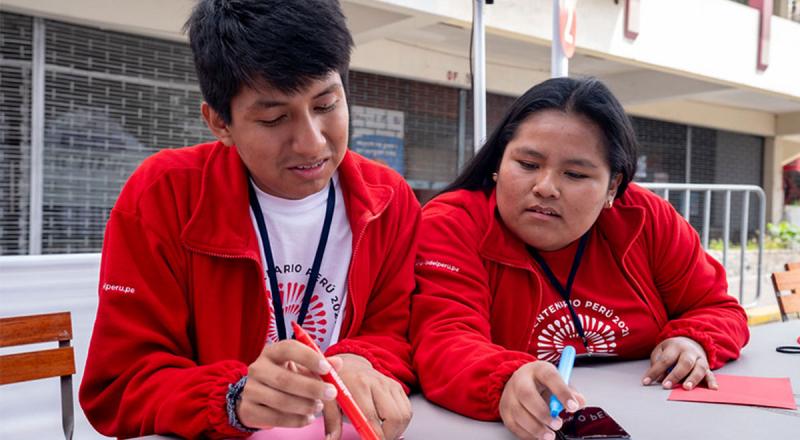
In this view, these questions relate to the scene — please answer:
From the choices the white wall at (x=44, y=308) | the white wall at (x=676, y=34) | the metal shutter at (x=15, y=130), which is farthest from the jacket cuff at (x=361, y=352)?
the metal shutter at (x=15, y=130)

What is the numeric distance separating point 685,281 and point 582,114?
597 millimetres

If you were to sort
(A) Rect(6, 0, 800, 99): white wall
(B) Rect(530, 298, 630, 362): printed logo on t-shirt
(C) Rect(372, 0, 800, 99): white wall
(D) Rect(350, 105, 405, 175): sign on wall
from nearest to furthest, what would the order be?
1. (B) Rect(530, 298, 630, 362): printed logo on t-shirt
2. (A) Rect(6, 0, 800, 99): white wall
3. (C) Rect(372, 0, 800, 99): white wall
4. (D) Rect(350, 105, 405, 175): sign on wall

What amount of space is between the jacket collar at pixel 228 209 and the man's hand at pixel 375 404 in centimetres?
35

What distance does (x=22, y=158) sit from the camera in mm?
5621

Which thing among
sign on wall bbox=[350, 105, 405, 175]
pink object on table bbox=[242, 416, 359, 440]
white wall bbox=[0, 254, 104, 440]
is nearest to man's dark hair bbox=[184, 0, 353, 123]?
pink object on table bbox=[242, 416, 359, 440]

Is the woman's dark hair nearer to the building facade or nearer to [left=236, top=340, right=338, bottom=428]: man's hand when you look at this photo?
[left=236, top=340, right=338, bottom=428]: man's hand

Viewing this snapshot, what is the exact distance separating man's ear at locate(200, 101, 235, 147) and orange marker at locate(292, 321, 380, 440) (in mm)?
566

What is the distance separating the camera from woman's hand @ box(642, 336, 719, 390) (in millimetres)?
1556

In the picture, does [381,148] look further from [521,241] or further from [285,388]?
[285,388]

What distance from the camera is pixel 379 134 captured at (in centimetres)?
823

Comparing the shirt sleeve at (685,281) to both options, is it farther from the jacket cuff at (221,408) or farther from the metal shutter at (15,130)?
the metal shutter at (15,130)

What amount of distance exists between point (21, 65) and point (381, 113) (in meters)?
3.91

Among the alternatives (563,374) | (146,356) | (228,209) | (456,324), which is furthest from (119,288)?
(563,374)

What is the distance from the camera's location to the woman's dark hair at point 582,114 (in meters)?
1.72
